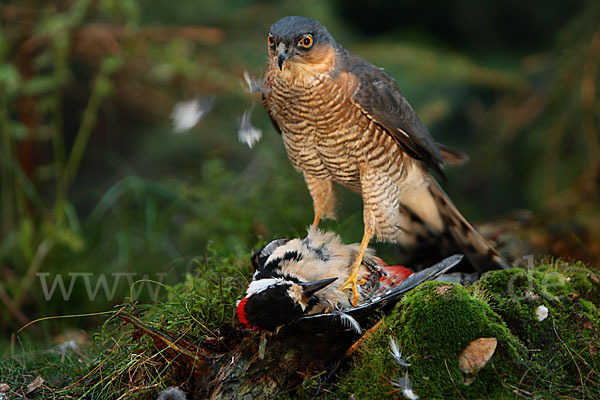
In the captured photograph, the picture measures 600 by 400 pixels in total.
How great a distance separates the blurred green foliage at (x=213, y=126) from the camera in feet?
14.5

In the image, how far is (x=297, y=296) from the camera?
215 centimetres

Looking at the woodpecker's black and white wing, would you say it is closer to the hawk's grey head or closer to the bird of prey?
the bird of prey

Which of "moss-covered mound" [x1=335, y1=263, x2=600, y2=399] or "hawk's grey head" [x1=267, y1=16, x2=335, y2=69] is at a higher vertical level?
"hawk's grey head" [x1=267, y1=16, x2=335, y2=69]

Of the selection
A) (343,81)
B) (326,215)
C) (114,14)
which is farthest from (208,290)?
(114,14)

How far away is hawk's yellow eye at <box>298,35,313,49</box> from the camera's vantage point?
2.66m

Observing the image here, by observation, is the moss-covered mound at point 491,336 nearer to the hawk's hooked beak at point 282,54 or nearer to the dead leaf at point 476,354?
the dead leaf at point 476,354

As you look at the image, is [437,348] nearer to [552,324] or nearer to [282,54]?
[552,324]

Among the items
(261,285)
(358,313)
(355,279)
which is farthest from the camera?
(355,279)

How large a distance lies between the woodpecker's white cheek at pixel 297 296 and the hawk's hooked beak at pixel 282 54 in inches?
41.2

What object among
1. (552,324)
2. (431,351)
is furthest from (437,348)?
(552,324)

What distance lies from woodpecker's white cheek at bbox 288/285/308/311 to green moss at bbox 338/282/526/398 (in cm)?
29

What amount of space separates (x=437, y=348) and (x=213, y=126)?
5278 millimetres

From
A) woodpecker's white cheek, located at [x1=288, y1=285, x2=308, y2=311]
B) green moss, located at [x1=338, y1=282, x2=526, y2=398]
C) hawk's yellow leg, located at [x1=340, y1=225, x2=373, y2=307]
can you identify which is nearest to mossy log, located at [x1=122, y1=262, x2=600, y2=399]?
green moss, located at [x1=338, y1=282, x2=526, y2=398]

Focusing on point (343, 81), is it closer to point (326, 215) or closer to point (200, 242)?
point (326, 215)
